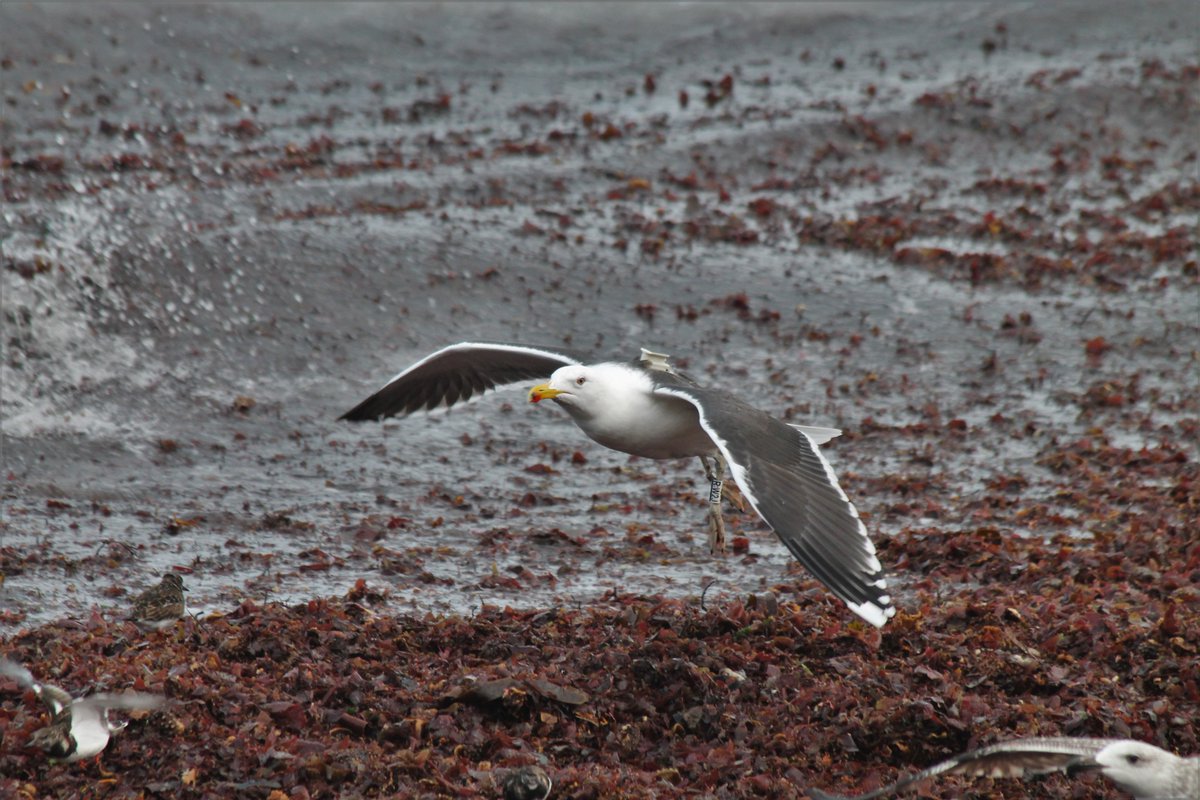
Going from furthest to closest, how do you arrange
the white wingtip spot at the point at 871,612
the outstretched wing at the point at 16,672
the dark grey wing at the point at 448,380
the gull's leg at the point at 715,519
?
1. the dark grey wing at the point at 448,380
2. the gull's leg at the point at 715,519
3. the white wingtip spot at the point at 871,612
4. the outstretched wing at the point at 16,672

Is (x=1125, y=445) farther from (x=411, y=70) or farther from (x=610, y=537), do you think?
(x=411, y=70)

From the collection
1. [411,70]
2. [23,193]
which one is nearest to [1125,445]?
[23,193]

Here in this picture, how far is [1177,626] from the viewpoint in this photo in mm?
6621

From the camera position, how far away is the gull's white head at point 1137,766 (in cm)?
480

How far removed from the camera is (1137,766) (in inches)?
190

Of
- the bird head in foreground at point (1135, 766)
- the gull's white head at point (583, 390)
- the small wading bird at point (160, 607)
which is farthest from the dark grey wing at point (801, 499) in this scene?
the small wading bird at point (160, 607)

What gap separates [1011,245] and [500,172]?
5706 millimetres

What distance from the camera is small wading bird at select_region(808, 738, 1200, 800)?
4777 mm

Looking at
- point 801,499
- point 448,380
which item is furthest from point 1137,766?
point 448,380

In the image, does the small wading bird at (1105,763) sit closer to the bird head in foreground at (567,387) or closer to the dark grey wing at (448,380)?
the bird head in foreground at (567,387)

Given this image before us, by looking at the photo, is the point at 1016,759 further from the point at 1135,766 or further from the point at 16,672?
the point at 16,672

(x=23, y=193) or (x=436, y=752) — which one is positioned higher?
(x=23, y=193)

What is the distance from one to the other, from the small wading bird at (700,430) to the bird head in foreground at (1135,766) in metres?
1.05

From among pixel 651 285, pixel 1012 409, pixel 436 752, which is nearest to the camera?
pixel 436 752
